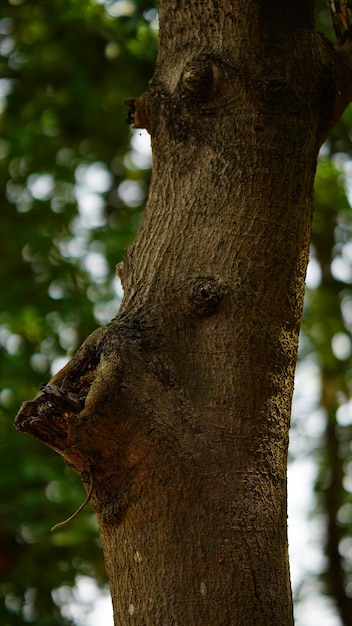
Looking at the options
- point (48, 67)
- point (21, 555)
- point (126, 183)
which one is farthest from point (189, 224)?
point (126, 183)

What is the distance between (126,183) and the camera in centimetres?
891

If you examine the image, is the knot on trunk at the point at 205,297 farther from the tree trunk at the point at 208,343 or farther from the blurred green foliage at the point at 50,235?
the blurred green foliage at the point at 50,235

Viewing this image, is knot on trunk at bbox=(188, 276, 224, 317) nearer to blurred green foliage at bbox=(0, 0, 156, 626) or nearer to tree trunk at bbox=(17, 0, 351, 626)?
tree trunk at bbox=(17, 0, 351, 626)

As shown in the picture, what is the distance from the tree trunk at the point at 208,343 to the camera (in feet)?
5.42

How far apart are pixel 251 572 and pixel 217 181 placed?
2.95 ft

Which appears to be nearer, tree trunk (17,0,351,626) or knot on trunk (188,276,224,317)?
tree trunk (17,0,351,626)

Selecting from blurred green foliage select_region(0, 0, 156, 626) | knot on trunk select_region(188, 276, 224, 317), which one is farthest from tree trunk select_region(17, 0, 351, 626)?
blurred green foliage select_region(0, 0, 156, 626)

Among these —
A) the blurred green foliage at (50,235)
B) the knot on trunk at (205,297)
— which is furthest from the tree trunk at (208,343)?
the blurred green foliage at (50,235)

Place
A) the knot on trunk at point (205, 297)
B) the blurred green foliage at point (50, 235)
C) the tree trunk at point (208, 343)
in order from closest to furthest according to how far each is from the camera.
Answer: the tree trunk at point (208, 343) → the knot on trunk at point (205, 297) → the blurred green foliage at point (50, 235)

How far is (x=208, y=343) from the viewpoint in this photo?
183 centimetres

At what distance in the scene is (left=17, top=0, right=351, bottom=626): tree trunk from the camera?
1.65 meters

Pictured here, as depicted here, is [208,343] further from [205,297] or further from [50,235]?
[50,235]

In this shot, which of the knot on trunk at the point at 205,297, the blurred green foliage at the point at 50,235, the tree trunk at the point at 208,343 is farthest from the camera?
the blurred green foliage at the point at 50,235

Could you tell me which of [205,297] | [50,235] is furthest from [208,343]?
[50,235]
